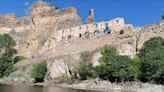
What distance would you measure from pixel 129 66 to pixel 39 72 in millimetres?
25227

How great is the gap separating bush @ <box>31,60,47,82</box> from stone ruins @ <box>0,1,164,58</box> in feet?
37.9

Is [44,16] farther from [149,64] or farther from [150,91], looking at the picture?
[150,91]

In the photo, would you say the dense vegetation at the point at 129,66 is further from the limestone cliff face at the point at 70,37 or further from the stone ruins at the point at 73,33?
the stone ruins at the point at 73,33

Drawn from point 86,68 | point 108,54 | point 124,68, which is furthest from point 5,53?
point 124,68

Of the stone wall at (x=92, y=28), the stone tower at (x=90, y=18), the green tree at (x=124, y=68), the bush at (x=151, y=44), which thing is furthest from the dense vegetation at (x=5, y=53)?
the bush at (x=151, y=44)

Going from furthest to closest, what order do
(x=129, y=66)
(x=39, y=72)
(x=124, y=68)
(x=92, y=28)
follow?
1. (x=92, y=28)
2. (x=39, y=72)
3. (x=124, y=68)
4. (x=129, y=66)

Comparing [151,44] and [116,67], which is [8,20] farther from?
[116,67]

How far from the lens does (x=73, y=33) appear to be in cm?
10925

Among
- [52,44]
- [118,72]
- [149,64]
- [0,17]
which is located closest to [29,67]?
[52,44]

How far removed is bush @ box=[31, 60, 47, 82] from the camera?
87688 mm

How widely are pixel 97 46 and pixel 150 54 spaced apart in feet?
84.1

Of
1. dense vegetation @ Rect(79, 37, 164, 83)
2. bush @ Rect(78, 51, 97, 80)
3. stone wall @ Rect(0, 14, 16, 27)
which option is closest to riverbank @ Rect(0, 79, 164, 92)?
dense vegetation @ Rect(79, 37, 164, 83)

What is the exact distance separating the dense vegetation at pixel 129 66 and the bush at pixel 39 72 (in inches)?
426

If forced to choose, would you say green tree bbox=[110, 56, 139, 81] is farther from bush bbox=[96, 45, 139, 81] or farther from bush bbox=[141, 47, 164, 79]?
bush bbox=[141, 47, 164, 79]
